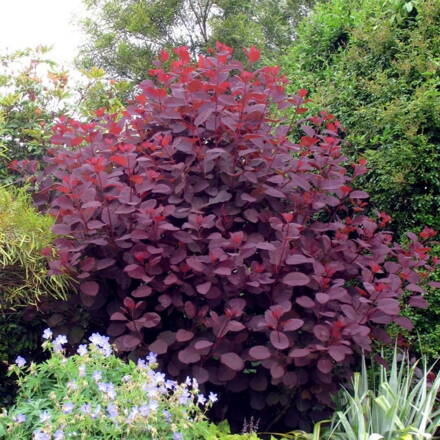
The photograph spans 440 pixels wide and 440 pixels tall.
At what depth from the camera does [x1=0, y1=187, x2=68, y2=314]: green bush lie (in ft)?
10.00

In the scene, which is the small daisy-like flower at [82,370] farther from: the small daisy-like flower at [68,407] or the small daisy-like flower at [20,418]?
the small daisy-like flower at [20,418]

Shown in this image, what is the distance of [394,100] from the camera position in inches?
148

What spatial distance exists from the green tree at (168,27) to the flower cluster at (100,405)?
13.5m

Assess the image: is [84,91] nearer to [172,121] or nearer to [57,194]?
[57,194]

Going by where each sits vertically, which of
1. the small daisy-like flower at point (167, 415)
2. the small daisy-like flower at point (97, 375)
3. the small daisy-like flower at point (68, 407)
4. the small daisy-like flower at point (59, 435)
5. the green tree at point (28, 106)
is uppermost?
the green tree at point (28, 106)

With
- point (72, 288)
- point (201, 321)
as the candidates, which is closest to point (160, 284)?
point (201, 321)

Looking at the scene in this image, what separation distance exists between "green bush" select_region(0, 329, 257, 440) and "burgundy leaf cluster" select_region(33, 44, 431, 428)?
44 cm

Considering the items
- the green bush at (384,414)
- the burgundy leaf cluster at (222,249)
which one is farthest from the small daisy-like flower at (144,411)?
the green bush at (384,414)

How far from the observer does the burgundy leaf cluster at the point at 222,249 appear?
286cm

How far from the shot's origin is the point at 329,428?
10.1ft

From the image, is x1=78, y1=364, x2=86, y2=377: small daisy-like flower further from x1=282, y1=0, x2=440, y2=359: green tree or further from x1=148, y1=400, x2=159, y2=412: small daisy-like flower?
x1=282, y1=0, x2=440, y2=359: green tree

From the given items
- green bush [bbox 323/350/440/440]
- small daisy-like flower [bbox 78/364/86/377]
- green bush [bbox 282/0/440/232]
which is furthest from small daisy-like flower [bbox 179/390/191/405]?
green bush [bbox 282/0/440/232]

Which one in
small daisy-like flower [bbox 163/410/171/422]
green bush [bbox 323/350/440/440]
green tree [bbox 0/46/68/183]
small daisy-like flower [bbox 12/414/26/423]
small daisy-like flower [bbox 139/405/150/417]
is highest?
green tree [bbox 0/46/68/183]

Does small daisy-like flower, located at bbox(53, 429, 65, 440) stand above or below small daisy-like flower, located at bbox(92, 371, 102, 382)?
below
